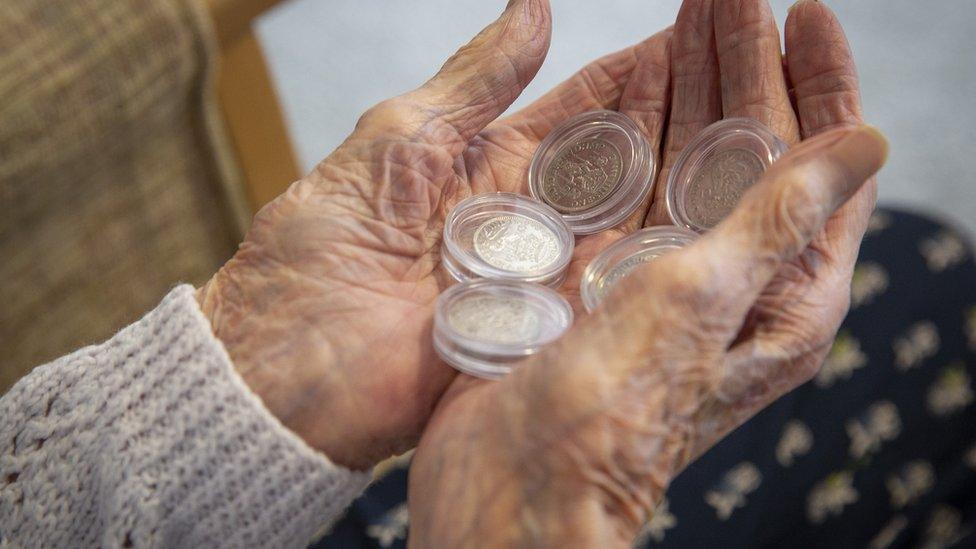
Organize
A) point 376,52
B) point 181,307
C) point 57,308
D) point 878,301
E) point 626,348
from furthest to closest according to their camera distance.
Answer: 1. point 376,52
2. point 57,308
3. point 878,301
4. point 181,307
5. point 626,348

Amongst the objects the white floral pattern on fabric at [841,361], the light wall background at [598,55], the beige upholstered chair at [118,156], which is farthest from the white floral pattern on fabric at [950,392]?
the beige upholstered chair at [118,156]

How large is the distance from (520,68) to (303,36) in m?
1.80

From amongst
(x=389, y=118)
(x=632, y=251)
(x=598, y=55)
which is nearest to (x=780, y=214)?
(x=632, y=251)

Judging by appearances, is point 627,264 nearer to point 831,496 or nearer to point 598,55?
point 831,496

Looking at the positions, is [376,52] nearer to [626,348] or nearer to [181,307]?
[181,307]

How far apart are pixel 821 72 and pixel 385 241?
58 centimetres

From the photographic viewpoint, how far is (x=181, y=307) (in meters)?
1.09

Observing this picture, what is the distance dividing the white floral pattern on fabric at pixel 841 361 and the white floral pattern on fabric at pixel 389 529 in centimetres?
67

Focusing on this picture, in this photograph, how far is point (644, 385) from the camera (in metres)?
0.86

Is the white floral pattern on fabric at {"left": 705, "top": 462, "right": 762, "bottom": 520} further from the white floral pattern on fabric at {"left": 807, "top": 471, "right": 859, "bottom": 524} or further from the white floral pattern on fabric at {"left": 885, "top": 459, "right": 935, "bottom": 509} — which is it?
the white floral pattern on fabric at {"left": 885, "top": 459, "right": 935, "bottom": 509}

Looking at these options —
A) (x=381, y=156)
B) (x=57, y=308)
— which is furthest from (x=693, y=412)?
(x=57, y=308)

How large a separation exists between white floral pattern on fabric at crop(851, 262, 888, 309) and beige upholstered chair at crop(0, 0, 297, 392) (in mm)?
1061

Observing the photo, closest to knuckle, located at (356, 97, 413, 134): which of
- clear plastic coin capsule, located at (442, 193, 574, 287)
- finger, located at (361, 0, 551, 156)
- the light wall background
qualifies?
finger, located at (361, 0, 551, 156)

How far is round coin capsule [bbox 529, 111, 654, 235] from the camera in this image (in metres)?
1.27
